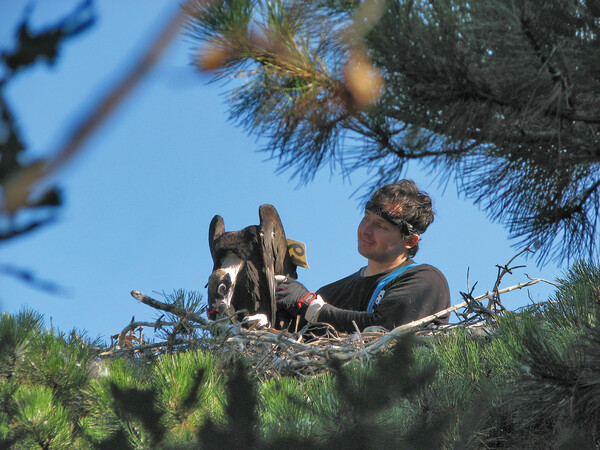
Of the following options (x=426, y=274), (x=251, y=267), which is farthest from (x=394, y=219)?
(x=251, y=267)

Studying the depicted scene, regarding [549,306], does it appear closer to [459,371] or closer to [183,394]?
[459,371]

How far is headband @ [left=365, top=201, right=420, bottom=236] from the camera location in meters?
4.47

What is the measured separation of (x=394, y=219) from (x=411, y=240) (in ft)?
0.76

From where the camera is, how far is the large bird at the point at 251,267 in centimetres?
446

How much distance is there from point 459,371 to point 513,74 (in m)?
1.26

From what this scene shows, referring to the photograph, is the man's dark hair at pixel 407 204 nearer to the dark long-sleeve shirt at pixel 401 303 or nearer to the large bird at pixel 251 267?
the dark long-sleeve shirt at pixel 401 303

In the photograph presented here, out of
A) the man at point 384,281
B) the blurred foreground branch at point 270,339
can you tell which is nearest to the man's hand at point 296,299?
the man at point 384,281

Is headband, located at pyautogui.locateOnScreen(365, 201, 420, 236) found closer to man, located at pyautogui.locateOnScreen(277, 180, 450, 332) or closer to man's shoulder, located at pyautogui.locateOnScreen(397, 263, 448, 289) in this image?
man, located at pyautogui.locateOnScreen(277, 180, 450, 332)

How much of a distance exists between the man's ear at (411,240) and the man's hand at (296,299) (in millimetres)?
710

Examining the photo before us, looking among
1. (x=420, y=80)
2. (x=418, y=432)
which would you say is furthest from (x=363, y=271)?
(x=418, y=432)

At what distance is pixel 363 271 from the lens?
188 inches

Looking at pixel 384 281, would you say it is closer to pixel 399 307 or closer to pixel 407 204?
pixel 399 307

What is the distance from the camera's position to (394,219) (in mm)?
4469

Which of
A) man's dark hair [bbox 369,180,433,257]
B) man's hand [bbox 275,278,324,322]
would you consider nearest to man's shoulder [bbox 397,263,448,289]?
man's dark hair [bbox 369,180,433,257]
